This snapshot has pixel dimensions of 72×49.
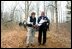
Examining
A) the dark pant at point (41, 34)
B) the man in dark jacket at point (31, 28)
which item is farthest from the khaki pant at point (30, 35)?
the dark pant at point (41, 34)

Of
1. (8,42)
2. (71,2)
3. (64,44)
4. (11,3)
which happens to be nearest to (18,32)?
(8,42)

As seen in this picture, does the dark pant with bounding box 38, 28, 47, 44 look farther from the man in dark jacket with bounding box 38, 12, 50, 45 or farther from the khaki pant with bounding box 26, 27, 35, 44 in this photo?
the khaki pant with bounding box 26, 27, 35, 44

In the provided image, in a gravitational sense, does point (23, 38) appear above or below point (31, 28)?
below

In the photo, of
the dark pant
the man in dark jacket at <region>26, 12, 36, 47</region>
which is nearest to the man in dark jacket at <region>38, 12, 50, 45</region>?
the dark pant

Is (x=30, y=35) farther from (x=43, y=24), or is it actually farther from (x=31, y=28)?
(x=43, y=24)

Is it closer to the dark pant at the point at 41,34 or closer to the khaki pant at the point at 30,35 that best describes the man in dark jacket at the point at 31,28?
the khaki pant at the point at 30,35

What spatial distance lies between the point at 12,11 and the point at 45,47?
2.86 feet

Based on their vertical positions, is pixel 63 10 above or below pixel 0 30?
above

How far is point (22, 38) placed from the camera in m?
3.81

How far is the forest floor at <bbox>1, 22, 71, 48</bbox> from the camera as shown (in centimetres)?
379

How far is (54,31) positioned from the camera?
3.83 meters

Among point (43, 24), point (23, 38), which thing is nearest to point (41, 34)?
point (43, 24)

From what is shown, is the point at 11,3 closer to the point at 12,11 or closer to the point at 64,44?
the point at 12,11

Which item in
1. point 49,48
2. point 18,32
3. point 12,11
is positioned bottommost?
point 49,48
